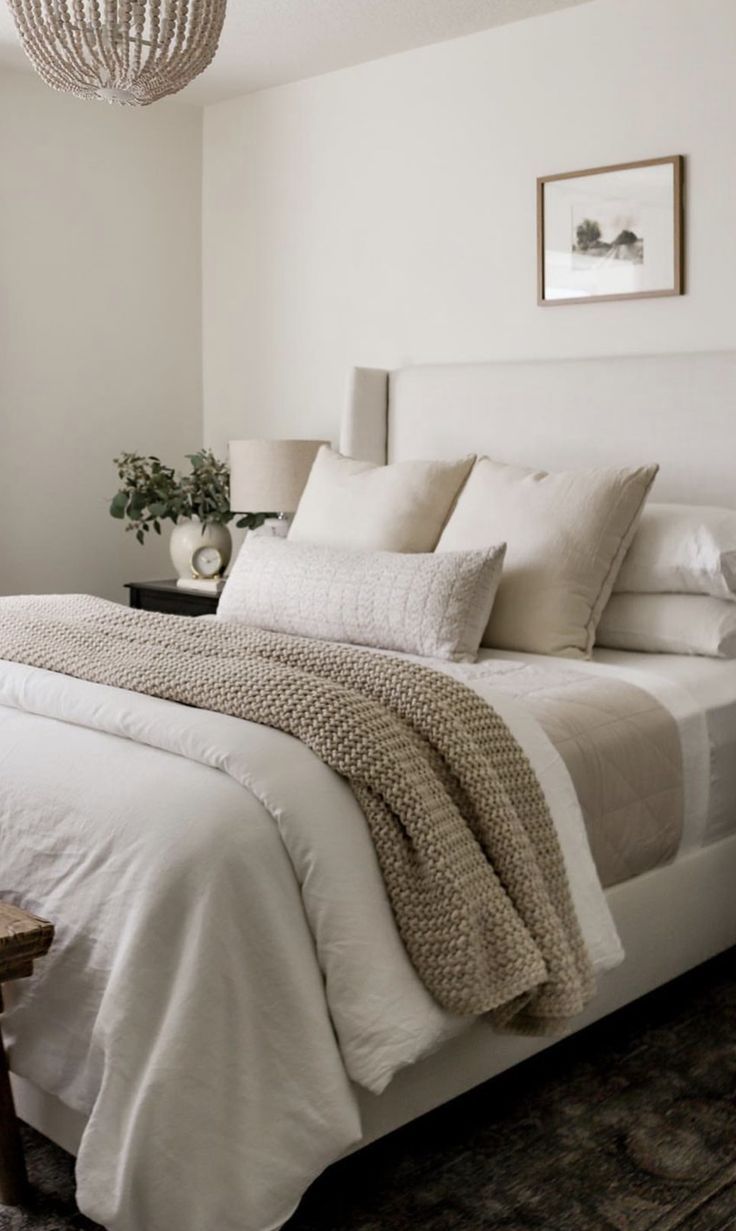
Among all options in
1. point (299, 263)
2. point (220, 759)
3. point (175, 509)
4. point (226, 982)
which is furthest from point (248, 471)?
point (226, 982)

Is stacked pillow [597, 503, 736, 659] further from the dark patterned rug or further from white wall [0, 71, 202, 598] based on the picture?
white wall [0, 71, 202, 598]

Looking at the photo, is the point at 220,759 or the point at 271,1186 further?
the point at 220,759

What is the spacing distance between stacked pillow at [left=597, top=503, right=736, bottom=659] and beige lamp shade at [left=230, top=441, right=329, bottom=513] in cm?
133

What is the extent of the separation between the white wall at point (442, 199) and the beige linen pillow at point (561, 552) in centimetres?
72

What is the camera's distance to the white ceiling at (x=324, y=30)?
151 inches

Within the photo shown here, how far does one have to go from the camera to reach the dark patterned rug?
199cm

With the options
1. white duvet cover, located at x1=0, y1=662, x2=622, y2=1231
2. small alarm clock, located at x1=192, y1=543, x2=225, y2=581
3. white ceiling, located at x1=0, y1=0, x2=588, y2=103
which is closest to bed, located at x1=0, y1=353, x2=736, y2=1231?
white duvet cover, located at x1=0, y1=662, x2=622, y2=1231

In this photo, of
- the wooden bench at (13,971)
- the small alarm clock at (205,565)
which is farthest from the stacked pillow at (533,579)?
the wooden bench at (13,971)

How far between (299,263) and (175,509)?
3.17 ft

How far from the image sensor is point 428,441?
4094 millimetres

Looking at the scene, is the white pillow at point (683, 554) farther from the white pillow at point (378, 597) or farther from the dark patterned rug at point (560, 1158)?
the dark patterned rug at point (560, 1158)

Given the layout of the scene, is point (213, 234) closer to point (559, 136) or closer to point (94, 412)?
point (94, 412)

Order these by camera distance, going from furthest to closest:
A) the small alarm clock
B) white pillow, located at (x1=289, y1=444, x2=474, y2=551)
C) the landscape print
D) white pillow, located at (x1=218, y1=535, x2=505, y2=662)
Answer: the small alarm clock < the landscape print < white pillow, located at (x1=289, y1=444, x2=474, y2=551) < white pillow, located at (x1=218, y1=535, x2=505, y2=662)

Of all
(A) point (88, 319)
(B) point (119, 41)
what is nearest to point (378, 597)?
(B) point (119, 41)
